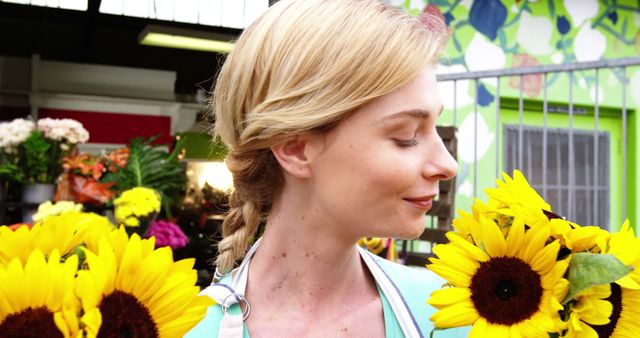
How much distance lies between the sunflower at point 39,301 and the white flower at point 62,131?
10.7ft

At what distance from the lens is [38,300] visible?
55 centimetres

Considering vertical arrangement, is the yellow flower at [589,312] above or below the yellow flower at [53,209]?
above

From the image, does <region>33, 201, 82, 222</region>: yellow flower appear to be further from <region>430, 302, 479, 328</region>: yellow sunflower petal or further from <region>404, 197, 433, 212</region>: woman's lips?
<region>430, 302, 479, 328</region>: yellow sunflower petal

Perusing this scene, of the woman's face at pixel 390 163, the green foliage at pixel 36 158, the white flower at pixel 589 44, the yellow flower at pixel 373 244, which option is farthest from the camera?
the white flower at pixel 589 44

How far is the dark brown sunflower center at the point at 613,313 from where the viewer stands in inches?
26.8

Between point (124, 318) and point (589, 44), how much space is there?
14.5ft

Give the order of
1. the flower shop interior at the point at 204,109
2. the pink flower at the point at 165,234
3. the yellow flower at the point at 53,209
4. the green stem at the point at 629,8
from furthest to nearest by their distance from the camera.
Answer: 1. the green stem at the point at 629,8
2. the flower shop interior at the point at 204,109
3. the pink flower at the point at 165,234
4. the yellow flower at the point at 53,209

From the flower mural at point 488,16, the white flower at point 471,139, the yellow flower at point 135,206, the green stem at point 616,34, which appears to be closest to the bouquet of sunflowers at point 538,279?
the yellow flower at point 135,206

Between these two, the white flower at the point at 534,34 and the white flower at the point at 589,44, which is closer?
the white flower at the point at 534,34

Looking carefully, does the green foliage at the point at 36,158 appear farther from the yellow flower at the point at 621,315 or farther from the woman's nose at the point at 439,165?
the yellow flower at the point at 621,315

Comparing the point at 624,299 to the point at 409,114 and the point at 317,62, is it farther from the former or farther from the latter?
the point at 317,62

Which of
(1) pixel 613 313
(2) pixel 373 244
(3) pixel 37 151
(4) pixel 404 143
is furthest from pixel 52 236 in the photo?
(3) pixel 37 151

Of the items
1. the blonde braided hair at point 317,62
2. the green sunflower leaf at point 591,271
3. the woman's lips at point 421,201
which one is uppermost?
the blonde braided hair at point 317,62

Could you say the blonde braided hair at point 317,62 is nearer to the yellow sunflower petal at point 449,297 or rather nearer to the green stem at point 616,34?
the yellow sunflower petal at point 449,297
